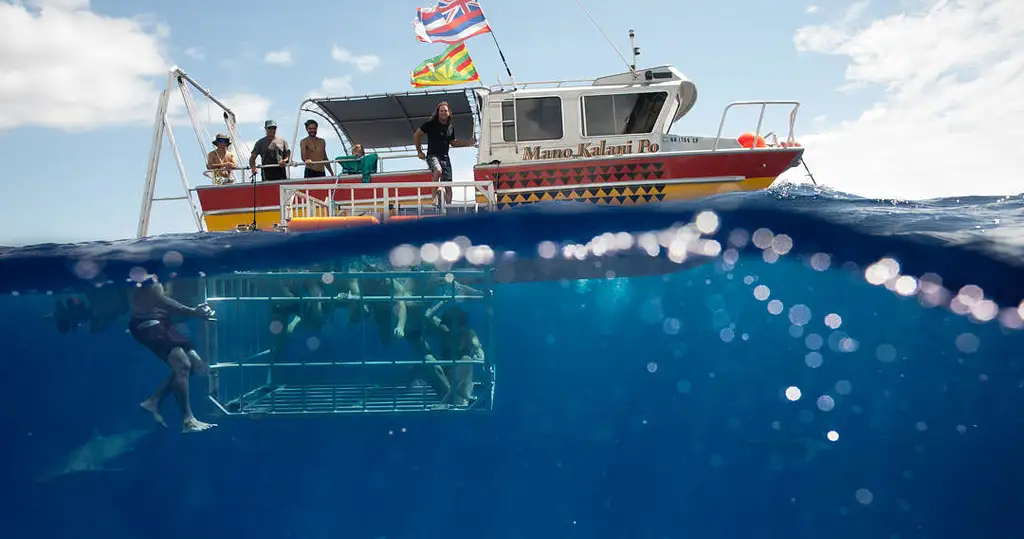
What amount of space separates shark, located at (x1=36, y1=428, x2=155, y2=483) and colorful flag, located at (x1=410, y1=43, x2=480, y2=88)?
1338 centimetres

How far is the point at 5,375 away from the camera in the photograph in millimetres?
21047

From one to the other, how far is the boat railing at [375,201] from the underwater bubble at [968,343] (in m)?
18.9

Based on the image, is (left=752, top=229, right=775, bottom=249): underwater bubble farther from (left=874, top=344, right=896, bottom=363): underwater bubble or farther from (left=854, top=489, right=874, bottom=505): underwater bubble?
(left=874, top=344, right=896, bottom=363): underwater bubble

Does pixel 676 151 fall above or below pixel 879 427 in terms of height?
above

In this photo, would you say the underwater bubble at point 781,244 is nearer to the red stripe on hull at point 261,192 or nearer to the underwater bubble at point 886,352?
the red stripe on hull at point 261,192

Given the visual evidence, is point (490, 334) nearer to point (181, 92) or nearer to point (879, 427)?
point (181, 92)

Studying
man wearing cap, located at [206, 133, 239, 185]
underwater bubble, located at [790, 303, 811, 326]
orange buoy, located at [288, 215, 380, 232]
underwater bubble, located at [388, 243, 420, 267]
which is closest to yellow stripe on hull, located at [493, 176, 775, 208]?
underwater bubble, located at [388, 243, 420, 267]

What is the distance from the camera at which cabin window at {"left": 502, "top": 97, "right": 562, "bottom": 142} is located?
11227 mm

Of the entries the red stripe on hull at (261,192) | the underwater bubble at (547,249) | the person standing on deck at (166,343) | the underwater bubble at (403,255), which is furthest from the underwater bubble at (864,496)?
the person standing on deck at (166,343)

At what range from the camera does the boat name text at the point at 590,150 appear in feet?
36.3

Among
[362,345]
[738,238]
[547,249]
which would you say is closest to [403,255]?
[547,249]

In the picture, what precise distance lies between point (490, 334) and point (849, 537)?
1456cm

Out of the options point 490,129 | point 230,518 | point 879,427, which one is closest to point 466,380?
point 490,129

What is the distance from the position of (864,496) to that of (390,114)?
20241mm
